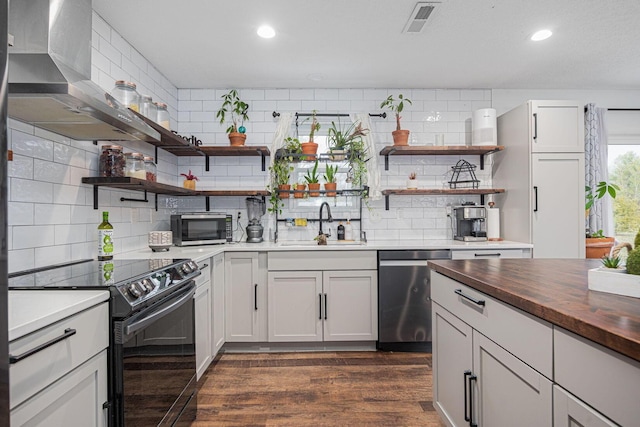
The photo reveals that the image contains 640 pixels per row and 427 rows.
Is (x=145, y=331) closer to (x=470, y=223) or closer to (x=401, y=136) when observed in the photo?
(x=401, y=136)

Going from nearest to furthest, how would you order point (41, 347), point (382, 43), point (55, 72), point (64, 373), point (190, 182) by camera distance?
point (41, 347) < point (64, 373) < point (55, 72) < point (382, 43) < point (190, 182)

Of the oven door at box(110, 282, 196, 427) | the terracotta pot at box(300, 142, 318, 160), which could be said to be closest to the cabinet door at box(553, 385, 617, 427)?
the oven door at box(110, 282, 196, 427)

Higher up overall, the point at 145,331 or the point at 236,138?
the point at 236,138

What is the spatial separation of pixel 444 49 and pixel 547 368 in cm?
A: 263

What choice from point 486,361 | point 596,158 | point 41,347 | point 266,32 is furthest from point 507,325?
point 596,158

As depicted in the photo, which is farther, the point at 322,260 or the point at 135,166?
the point at 322,260

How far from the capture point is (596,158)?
12.4 feet

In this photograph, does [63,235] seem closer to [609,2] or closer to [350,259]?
[350,259]

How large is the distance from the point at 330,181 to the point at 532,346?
106 inches

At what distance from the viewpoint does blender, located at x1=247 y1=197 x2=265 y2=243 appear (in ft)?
11.3

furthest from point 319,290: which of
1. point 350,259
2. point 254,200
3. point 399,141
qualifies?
point 399,141

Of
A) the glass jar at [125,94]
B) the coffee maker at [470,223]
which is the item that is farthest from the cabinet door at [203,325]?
the coffee maker at [470,223]

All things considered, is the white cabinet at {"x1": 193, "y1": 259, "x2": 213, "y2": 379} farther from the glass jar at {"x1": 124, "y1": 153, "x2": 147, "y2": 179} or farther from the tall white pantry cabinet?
the tall white pantry cabinet

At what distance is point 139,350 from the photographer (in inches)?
56.1
